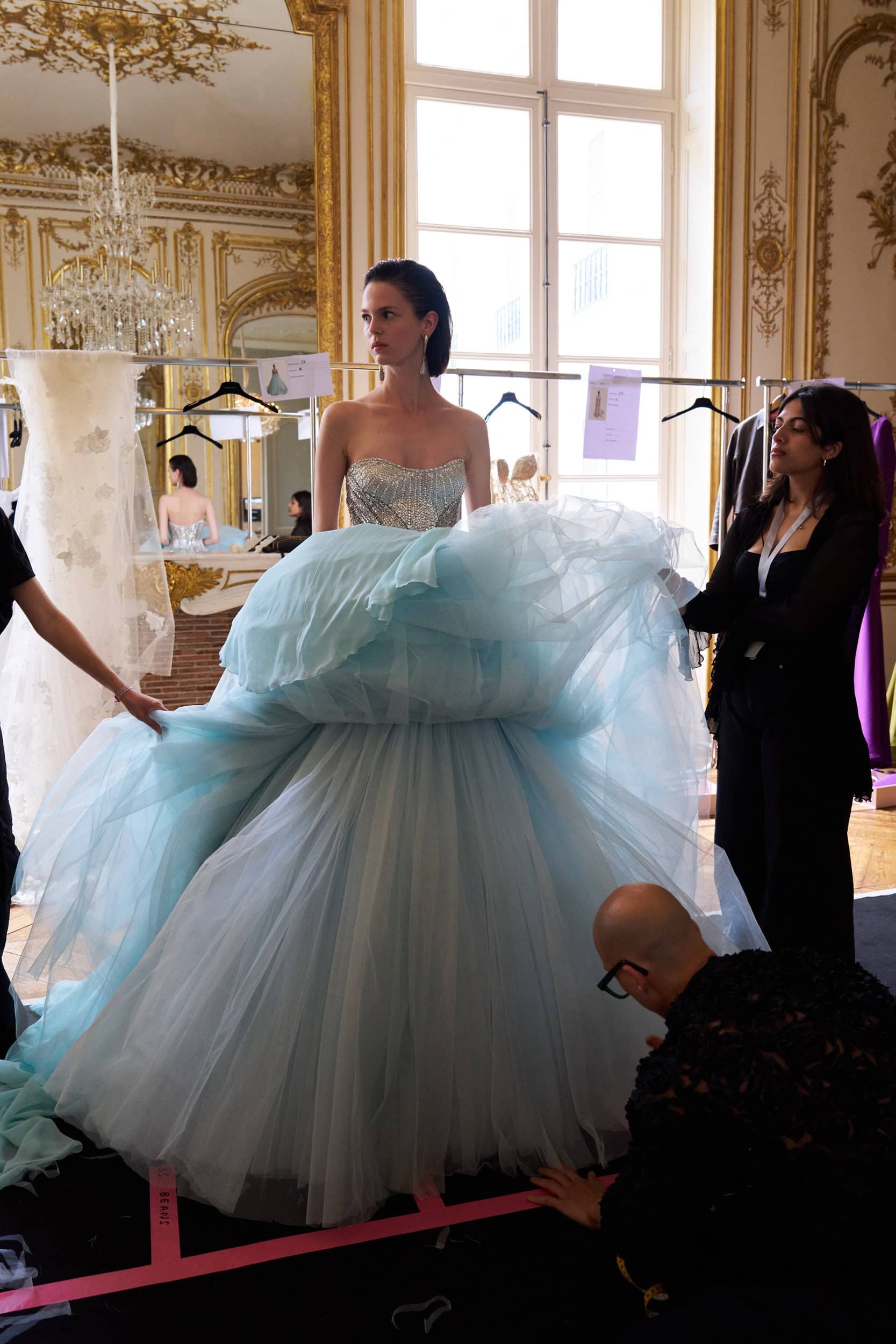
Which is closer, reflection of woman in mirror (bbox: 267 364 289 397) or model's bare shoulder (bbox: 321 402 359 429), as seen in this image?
model's bare shoulder (bbox: 321 402 359 429)

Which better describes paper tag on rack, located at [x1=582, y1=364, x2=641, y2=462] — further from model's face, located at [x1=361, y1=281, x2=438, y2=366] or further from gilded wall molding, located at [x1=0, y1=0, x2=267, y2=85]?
gilded wall molding, located at [x1=0, y1=0, x2=267, y2=85]

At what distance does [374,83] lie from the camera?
15.2 ft

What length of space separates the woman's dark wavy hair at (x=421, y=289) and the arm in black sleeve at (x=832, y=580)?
962 millimetres

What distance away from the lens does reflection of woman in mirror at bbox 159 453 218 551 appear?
14.2 ft

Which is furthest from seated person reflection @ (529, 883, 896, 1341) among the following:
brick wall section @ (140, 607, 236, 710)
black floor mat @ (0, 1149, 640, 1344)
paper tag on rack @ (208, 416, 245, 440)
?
paper tag on rack @ (208, 416, 245, 440)

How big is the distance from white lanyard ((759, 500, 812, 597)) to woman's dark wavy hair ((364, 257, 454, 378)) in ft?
2.84

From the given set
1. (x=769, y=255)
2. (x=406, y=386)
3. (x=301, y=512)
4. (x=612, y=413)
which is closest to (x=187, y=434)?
(x=301, y=512)

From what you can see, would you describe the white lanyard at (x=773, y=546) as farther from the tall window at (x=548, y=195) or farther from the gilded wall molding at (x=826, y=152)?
the gilded wall molding at (x=826, y=152)

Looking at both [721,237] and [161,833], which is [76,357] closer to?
[161,833]

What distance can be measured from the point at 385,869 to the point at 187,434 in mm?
2982

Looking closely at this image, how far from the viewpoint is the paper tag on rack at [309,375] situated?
333cm

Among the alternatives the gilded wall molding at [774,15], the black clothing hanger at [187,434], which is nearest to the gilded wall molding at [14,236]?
the black clothing hanger at [187,434]

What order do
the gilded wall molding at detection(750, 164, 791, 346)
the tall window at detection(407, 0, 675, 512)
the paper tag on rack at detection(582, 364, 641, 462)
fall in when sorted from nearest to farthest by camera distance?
the paper tag on rack at detection(582, 364, 641, 462) < the tall window at detection(407, 0, 675, 512) < the gilded wall molding at detection(750, 164, 791, 346)

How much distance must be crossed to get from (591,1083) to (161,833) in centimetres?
94
